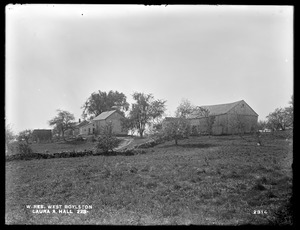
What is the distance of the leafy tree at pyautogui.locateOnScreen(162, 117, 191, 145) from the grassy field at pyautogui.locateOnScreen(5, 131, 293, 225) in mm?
12085

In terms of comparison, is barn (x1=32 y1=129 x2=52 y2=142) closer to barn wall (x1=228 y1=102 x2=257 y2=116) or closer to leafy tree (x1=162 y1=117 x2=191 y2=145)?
leafy tree (x1=162 y1=117 x2=191 y2=145)

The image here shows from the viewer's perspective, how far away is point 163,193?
885 centimetres

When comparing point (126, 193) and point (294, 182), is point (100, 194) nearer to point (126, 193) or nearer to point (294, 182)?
point (126, 193)

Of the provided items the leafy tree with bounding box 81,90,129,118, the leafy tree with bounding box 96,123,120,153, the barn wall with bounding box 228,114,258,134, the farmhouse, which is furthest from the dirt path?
the barn wall with bounding box 228,114,258,134

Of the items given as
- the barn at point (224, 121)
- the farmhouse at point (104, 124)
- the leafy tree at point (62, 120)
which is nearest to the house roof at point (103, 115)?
the farmhouse at point (104, 124)

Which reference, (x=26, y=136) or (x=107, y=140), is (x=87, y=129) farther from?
(x=26, y=136)

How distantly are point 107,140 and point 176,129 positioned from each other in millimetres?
9358

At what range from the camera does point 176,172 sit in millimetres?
11688

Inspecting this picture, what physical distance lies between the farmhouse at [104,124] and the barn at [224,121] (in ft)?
32.4

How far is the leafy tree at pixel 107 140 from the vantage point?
20.3 m

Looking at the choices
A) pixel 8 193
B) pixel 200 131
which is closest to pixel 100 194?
pixel 8 193

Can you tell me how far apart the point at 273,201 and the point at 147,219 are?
472cm

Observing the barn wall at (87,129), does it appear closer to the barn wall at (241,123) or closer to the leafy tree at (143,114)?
the leafy tree at (143,114)

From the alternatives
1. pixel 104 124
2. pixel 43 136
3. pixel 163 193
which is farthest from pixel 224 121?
pixel 43 136
